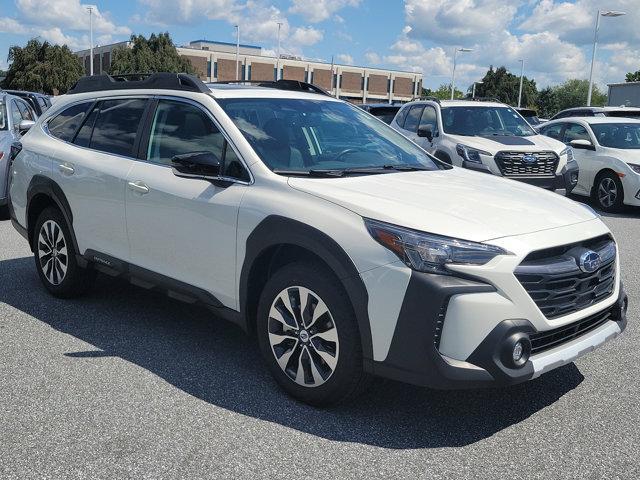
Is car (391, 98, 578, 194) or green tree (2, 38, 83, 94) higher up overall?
green tree (2, 38, 83, 94)

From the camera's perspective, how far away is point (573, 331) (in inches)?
145

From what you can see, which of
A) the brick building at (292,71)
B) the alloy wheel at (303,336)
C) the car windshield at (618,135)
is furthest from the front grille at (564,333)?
the brick building at (292,71)

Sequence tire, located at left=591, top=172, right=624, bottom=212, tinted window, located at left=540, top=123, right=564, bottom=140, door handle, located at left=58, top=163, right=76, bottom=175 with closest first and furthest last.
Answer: door handle, located at left=58, top=163, right=76, bottom=175 → tire, located at left=591, top=172, right=624, bottom=212 → tinted window, located at left=540, top=123, right=564, bottom=140

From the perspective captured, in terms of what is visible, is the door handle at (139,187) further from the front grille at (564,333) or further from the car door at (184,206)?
the front grille at (564,333)

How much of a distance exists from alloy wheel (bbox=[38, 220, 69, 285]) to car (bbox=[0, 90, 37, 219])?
15.1 ft

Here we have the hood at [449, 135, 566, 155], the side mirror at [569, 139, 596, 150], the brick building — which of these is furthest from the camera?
the brick building

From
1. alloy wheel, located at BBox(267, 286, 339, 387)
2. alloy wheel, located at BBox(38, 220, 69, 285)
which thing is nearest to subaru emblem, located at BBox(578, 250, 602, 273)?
alloy wheel, located at BBox(267, 286, 339, 387)

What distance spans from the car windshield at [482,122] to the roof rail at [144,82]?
7726mm

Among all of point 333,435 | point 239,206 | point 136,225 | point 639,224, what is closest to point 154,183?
point 136,225

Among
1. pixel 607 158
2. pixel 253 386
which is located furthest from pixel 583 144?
pixel 253 386

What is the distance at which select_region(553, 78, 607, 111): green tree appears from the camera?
353 feet

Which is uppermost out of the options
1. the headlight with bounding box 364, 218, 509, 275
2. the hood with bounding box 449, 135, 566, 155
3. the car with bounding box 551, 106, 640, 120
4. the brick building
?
the brick building

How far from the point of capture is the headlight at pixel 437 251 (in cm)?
330

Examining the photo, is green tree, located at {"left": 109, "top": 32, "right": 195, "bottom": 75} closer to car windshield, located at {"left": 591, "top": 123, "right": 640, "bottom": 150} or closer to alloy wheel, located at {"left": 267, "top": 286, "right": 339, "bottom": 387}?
car windshield, located at {"left": 591, "top": 123, "right": 640, "bottom": 150}
